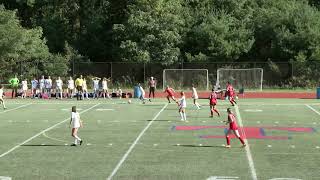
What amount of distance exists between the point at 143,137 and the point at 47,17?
159ft

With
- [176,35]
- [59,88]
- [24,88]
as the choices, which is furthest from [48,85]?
[176,35]

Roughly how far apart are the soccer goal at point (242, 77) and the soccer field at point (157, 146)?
19465 millimetres

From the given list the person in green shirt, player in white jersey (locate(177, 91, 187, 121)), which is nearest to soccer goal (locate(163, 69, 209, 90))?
the person in green shirt

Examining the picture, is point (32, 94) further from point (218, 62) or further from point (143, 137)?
point (143, 137)

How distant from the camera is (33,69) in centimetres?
5728

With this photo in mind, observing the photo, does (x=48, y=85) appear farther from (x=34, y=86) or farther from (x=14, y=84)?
(x=14, y=84)

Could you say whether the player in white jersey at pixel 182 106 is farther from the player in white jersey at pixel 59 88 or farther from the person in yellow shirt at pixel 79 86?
the player in white jersey at pixel 59 88

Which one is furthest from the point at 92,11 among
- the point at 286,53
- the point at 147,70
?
the point at 286,53

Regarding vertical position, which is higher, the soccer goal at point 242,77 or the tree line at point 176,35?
the tree line at point 176,35

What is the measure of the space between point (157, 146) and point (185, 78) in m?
35.5

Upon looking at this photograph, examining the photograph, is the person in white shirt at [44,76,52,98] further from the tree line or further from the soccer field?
the soccer field

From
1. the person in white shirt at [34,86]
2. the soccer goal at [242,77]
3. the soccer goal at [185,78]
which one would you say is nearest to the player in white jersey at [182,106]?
the person in white shirt at [34,86]

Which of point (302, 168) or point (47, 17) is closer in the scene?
point (302, 168)

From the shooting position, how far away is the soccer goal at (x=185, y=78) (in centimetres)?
5494
